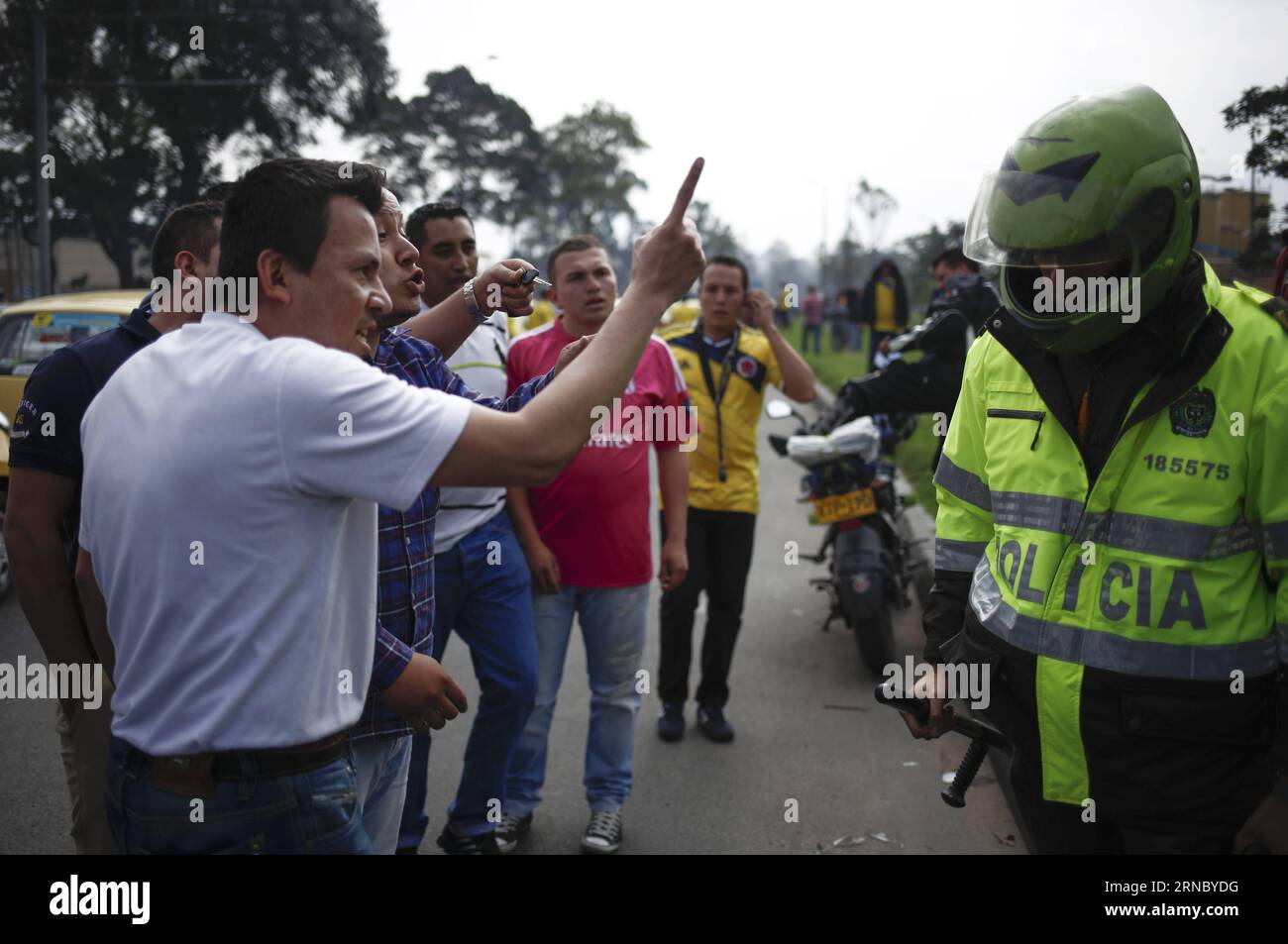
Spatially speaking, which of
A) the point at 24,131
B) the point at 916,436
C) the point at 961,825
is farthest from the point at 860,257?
the point at 961,825

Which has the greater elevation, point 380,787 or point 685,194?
point 685,194

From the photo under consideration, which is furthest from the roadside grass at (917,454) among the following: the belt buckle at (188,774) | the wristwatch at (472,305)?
the belt buckle at (188,774)

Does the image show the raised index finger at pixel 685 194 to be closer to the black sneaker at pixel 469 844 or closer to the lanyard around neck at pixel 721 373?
the black sneaker at pixel 469 844

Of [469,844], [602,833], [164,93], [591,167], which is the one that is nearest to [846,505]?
[602,833]

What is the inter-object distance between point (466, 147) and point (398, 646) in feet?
188

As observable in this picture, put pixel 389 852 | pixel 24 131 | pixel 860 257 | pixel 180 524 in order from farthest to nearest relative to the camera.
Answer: pixel 860 257 → pixel 24 131 → pixel 389 852 → pixel 180 524

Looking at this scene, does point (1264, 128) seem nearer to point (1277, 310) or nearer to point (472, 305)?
point (1277, 310)

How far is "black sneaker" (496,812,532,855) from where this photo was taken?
Answer: 4.16 meters

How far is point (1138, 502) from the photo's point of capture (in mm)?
2225

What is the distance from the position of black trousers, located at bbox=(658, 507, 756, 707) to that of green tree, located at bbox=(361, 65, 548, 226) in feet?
123

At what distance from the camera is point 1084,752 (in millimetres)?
2307

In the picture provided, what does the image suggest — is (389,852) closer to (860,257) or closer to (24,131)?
(24,131)
